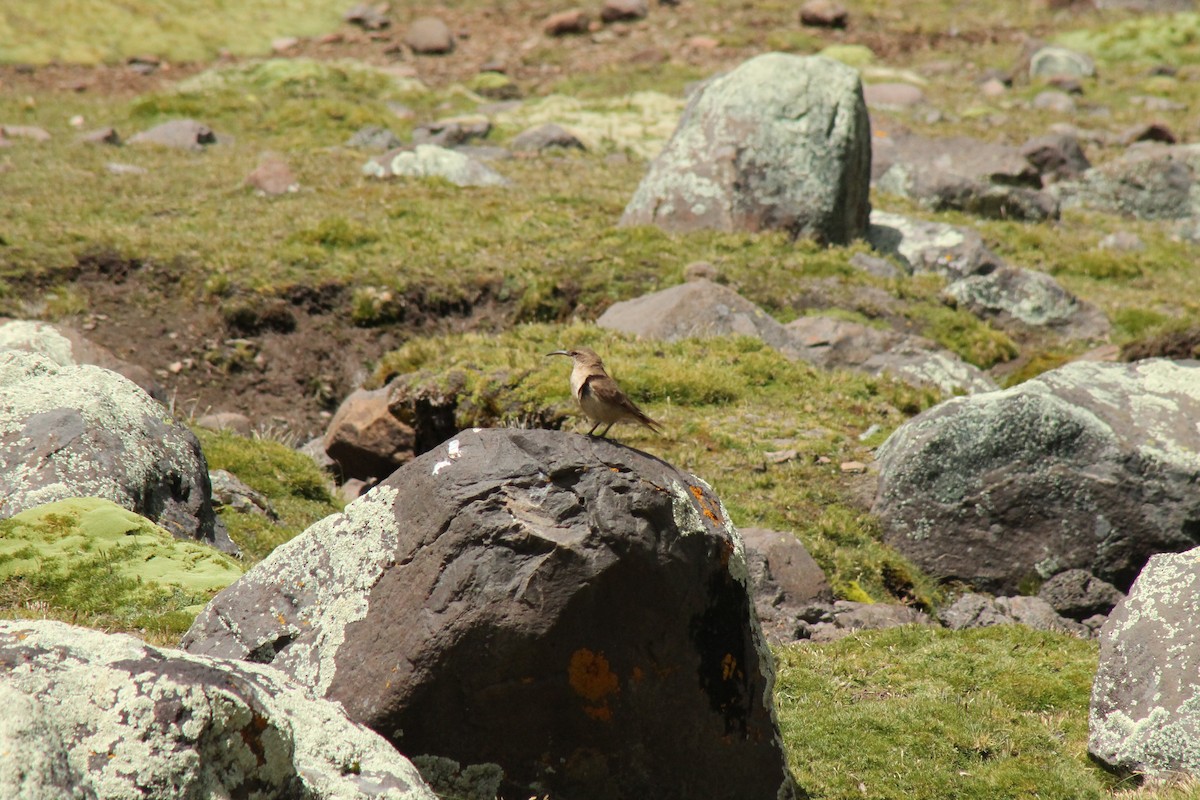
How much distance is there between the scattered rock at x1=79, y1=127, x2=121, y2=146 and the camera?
35.8m

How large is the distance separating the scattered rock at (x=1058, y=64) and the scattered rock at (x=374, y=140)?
81.6 ft

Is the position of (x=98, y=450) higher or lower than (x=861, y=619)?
higher

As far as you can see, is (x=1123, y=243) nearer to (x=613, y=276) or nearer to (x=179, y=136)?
(x=613, y=276)

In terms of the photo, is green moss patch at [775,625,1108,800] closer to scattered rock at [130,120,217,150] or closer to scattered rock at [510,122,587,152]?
scattered rock at [510,122,587,152]

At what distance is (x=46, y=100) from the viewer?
1636 inches

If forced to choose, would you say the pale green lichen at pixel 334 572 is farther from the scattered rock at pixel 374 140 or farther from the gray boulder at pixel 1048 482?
the scattered rock at pixel 374 140

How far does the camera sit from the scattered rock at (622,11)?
181ft

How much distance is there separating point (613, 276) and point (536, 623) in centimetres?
1683

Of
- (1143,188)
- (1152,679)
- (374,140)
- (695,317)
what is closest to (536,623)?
(1152,679)

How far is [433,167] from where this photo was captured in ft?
107

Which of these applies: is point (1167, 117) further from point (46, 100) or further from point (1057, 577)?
point (46, 100)

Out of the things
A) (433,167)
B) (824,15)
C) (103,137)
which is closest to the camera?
(433,167)

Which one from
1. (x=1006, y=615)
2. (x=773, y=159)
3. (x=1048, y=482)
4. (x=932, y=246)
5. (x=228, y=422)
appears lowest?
(x=932, y=246)

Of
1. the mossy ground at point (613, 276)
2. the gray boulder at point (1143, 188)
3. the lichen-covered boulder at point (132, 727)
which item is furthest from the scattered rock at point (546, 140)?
the lichen-covered boulder at point (132, 727)
